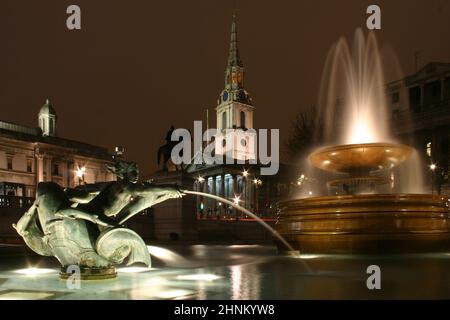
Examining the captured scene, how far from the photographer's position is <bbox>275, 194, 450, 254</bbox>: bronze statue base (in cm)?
1226

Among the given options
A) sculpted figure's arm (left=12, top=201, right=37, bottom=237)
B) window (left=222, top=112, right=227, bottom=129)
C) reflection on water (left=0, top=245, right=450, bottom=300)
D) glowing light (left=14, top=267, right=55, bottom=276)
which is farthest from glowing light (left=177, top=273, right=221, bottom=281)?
window (left=222, top=112, right=227, bottom=129)

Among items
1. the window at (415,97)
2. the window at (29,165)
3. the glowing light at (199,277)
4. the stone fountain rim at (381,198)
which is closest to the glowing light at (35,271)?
the glowing light at (199,277)

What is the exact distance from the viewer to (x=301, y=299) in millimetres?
5891

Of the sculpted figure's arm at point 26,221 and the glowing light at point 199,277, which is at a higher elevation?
the sculpted figure's arm at point 26,221

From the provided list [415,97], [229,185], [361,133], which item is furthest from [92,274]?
[229,185]

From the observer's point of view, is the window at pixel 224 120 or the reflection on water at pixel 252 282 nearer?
the reflection on water at pixel 252 282

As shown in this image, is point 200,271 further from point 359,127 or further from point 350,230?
point 359,127

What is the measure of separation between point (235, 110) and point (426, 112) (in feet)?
246

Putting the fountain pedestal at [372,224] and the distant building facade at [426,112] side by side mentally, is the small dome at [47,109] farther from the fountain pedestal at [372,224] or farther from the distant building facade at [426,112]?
the fountain pedestal at [372,224]

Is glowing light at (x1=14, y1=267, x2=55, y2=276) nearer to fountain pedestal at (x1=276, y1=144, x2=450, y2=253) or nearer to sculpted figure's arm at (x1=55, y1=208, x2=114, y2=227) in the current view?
sculpted figure's arm at (x1=55, y1=208, x2=114, y2=227)

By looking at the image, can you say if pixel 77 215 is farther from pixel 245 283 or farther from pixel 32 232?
pixel 245 283

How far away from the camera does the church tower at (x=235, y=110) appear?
129750mm

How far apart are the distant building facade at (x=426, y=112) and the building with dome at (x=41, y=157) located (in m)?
34.7

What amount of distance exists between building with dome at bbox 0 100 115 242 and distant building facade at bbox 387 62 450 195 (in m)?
34.7
